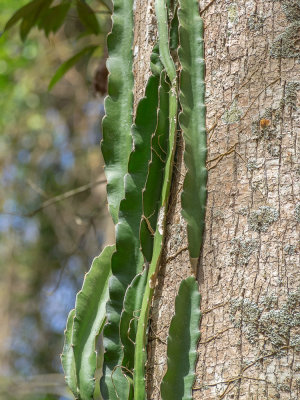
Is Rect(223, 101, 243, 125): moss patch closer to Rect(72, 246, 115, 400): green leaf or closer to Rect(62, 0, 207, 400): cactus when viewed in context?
Rect(62, 0, 207, 400): cactus

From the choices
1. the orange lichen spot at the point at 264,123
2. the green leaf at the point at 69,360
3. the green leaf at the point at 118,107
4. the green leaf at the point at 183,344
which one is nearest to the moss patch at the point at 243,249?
the green leaf at the point at 183,344

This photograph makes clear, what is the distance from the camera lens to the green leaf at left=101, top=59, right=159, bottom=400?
1.36m

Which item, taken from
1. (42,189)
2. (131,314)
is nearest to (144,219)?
(131,314)

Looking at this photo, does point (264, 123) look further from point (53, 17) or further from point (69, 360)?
point (53, 17)

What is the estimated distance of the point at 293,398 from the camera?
1.08 m

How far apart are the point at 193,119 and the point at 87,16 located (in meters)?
1.47

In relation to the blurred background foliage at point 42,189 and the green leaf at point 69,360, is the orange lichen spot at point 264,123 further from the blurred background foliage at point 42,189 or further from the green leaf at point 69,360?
the blurred background foliage at point 42,189

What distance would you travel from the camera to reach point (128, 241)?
140 centimetres

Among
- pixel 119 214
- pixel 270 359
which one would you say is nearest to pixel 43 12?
pixel 119 214

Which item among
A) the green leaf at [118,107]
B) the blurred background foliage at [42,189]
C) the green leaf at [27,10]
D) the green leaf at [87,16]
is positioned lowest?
the green leaf at [118,107]

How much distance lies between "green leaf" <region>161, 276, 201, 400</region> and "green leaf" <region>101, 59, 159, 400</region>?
16 centimetres

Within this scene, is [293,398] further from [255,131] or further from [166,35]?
[166,35]

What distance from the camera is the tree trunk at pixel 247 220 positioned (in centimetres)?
112

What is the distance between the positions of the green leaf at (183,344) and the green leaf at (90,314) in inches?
10.8
